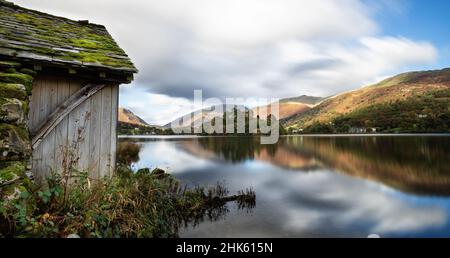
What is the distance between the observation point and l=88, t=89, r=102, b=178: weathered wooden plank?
6.58 m

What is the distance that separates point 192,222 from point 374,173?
23538 mm

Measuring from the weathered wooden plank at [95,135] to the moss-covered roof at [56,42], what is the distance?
88cm

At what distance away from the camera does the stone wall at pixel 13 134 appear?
3842 millimetres

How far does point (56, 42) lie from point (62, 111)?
7.05 feet

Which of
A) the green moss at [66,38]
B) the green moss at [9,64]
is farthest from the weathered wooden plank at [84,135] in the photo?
the green moss at [9,64]

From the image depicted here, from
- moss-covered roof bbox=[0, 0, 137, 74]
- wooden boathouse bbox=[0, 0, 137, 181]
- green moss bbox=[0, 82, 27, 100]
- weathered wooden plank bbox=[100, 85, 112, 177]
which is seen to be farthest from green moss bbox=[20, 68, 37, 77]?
weathered wooden plank bbox=[100, 85, 112, 177]

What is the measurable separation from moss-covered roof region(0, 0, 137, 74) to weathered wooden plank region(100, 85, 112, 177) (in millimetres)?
767

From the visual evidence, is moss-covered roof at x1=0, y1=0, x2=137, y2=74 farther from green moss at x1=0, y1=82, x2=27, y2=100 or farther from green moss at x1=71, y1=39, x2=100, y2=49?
green moss at x1=0, y1=82, x2=27, y2=100

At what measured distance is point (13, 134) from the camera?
4273mm

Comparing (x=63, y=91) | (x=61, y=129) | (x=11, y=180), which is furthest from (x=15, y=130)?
(x=63, y=91)
